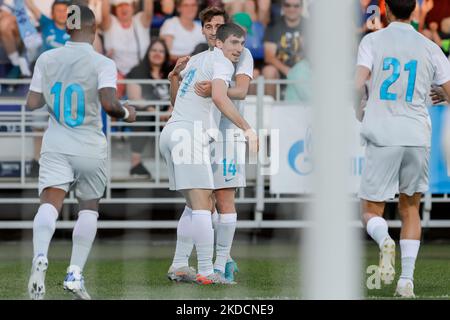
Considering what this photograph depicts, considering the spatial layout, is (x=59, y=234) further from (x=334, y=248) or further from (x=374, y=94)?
(x=334, y=248)

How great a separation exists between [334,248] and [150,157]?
841cm

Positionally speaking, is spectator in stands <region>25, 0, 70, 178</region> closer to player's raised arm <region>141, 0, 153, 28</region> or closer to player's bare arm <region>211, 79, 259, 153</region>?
player's raised arm <region>141, 0, 153, 28</region>

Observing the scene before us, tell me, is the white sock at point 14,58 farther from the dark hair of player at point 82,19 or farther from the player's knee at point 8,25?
the dark hair of player at point 82,19

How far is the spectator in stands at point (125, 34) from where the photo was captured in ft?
41.2

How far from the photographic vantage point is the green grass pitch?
8.03 meters

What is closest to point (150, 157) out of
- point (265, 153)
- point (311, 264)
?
point (265, 153)

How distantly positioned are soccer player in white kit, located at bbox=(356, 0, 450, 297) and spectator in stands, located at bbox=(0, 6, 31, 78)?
5.41 meters

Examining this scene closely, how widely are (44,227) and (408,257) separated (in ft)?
6.67

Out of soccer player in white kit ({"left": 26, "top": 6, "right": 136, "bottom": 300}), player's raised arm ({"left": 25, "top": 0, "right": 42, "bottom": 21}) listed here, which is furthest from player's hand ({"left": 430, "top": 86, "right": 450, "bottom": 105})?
player's raised arm ({"left": 25, "top": 0, "right": 42, "bottom": 21})

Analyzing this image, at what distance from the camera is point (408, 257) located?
25.3ft

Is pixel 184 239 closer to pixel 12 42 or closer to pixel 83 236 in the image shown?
pixel 83 236

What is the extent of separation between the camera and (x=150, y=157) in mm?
12242

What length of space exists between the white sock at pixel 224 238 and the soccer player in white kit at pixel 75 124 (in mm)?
1326

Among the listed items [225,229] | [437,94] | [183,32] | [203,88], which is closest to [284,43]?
[183,32]
